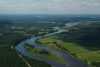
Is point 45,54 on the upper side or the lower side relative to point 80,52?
upper

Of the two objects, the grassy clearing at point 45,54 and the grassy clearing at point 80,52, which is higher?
the grassy clearing at point 45,54

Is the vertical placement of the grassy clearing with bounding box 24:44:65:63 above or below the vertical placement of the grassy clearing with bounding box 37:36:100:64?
above

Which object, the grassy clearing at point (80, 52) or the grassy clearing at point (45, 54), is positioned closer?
the grassy clearing at point (45, 54)

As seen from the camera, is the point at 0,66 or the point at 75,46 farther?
the point at 75,46

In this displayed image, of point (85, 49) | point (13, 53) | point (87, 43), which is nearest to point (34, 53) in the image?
point (13, 53)

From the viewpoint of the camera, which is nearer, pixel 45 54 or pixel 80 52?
pixel 45 54

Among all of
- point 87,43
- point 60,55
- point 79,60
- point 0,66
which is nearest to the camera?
point 0,66

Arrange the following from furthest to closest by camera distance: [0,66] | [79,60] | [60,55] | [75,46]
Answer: [75,46]
[60,55]
[79,60]
[0,66]

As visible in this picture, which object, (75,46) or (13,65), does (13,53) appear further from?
(75,46)

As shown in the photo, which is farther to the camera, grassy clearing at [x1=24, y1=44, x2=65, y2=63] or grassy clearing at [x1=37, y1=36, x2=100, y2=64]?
grassy clearing at [x1=37, y1=36, x2=100, y2=64]

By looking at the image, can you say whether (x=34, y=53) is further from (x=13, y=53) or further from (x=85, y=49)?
(x=85, y=49)
